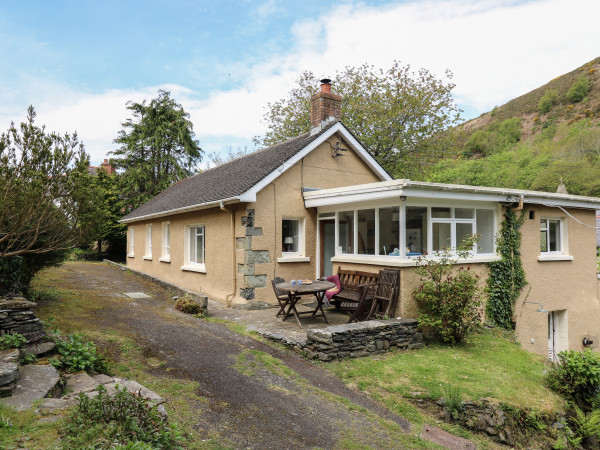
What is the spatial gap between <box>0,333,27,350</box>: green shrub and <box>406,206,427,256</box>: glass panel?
24.4 ft

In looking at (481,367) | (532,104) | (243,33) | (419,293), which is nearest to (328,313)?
(419,293)

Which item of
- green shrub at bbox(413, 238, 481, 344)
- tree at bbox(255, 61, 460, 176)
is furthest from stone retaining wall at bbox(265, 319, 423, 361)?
tree at bbox(255, 61, 460, 176)

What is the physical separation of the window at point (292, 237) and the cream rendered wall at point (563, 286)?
6.57 metres

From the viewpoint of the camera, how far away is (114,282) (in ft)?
51.6

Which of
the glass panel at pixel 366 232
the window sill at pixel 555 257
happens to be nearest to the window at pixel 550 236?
the window sill at pixel 555 257

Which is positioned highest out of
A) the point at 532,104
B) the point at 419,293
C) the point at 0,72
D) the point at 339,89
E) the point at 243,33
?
the point at 532,104

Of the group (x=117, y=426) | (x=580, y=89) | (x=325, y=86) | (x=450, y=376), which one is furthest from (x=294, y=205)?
(x=580, y=89)

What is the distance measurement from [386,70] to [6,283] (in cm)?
2611

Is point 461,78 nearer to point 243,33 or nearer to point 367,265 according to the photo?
point 243,33

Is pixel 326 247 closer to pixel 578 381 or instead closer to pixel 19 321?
pixel 578 381

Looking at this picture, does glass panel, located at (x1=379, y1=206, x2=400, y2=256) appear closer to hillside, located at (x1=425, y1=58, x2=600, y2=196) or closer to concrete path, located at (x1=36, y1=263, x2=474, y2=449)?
concrete path, located at (x1=36, y1=263, x2=474, y2=449)

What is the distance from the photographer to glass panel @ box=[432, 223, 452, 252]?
9.38 meters

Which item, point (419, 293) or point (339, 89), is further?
point (339, 89)

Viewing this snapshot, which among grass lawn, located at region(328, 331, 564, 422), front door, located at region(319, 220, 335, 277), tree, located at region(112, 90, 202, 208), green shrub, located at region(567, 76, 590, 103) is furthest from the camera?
green shrub, located at region(567, 76, 590, 103)
